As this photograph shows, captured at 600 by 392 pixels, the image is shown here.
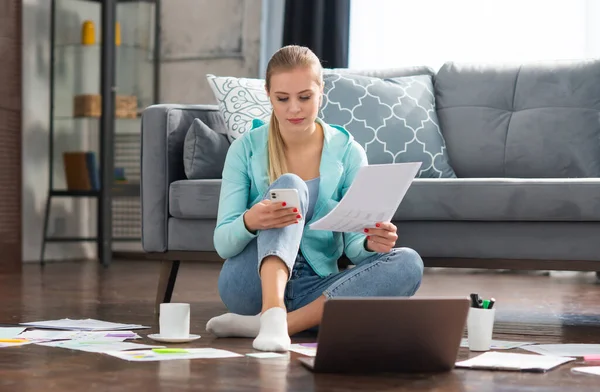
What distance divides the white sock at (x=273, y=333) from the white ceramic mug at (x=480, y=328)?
1.25ft

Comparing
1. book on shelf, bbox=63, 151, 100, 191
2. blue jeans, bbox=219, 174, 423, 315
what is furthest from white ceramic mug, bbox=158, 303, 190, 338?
book on shelf, bbox=63, 151, 100, 191

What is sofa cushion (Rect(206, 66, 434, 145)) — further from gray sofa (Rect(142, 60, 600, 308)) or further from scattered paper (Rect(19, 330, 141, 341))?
scattered paper (Rect(19, 330, 141, 341))

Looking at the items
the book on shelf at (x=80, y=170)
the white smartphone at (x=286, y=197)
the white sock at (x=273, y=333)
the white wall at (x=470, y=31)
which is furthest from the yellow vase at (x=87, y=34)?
the white sock at (x=273, y=333)

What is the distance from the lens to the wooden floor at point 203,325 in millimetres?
1505

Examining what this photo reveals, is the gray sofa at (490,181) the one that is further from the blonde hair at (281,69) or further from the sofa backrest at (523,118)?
the blonde hair at (281,69)

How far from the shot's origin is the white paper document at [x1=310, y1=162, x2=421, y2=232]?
179 cm

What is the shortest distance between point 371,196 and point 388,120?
3.86 feet

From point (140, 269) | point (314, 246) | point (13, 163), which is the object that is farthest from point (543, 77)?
point (13, 163)

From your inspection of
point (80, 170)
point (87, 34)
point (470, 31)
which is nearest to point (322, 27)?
point (470, 31)

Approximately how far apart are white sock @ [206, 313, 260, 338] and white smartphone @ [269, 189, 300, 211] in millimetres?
318

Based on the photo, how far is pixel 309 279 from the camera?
7.12 feet

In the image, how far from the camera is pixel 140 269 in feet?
15.0

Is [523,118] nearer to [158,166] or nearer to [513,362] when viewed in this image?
[158,166]

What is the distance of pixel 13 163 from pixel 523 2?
8.73 feet
